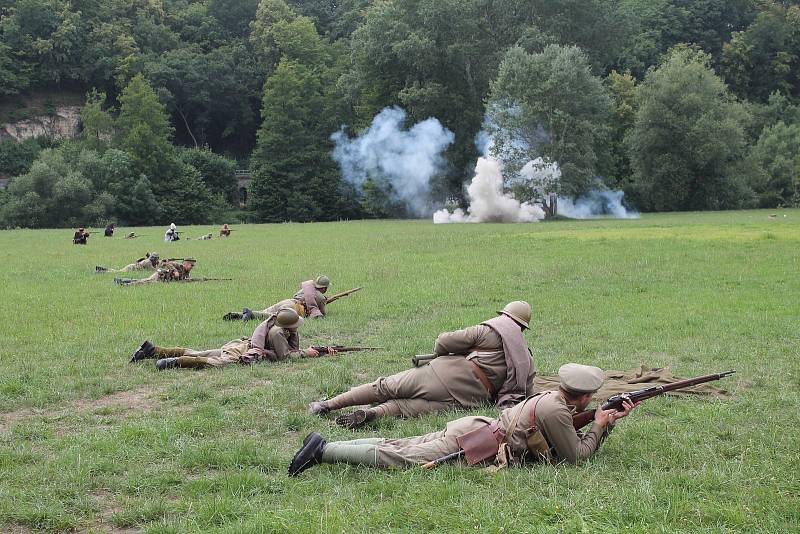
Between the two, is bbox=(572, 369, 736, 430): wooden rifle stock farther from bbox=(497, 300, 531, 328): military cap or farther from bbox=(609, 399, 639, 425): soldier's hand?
bbox=(497, 300, 531, 328): military cap

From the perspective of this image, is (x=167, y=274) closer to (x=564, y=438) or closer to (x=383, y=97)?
(x=564, y=438)

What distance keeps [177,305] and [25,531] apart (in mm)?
12628

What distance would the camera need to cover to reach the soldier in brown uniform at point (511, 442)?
7133 millimetres

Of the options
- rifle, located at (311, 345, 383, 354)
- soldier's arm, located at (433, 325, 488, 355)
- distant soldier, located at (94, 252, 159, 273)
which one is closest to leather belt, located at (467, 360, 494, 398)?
soldier's arm, located at (433, 325, 488, 355)

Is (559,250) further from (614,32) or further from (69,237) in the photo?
(614,32)

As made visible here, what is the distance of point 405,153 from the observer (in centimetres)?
7281

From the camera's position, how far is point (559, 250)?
29719mm

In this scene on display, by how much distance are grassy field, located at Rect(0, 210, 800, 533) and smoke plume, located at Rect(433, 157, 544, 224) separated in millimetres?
35528

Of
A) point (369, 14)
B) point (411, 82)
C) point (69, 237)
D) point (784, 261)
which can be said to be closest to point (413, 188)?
point (411, 82)

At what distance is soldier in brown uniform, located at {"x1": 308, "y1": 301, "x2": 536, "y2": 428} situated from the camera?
8.77 metres

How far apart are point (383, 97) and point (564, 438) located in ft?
249

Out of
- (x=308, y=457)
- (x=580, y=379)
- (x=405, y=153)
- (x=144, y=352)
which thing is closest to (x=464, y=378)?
(x=580, y=379)

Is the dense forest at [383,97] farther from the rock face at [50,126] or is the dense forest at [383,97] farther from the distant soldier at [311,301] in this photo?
the distant soldier at [311,301]

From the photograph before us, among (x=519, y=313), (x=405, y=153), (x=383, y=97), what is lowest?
(x=519, y=313)
